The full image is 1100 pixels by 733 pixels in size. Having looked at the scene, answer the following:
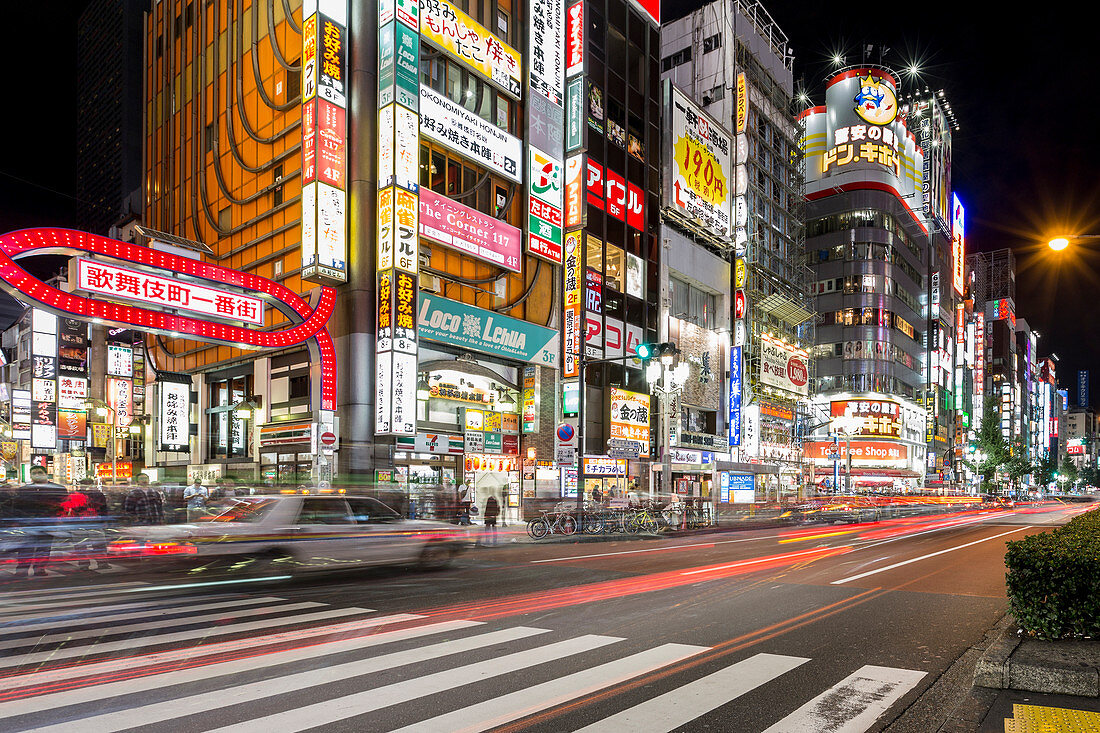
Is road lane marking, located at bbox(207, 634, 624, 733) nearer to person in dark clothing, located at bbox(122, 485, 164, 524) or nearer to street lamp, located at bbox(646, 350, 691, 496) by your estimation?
person in dark clothing, located at bbox(122, 485, 164, 524)

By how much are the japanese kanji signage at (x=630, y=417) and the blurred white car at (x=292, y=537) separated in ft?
88.3

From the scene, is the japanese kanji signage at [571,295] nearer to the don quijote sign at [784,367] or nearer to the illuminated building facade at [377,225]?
the illuminated building facade at [377,225]

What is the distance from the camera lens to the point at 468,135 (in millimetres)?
31953

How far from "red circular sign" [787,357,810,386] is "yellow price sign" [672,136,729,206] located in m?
16.1

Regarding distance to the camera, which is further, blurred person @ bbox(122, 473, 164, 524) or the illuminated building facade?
the illuminated building facade

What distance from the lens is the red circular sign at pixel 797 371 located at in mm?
59250

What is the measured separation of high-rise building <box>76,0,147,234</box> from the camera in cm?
14138

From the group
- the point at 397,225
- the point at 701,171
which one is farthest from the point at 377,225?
the point at 701,171

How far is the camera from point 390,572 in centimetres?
1385

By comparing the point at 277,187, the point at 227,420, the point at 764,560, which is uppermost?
the point at 277,187

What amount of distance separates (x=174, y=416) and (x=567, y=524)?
20.1 meters

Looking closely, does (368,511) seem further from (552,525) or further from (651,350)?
(552,525)

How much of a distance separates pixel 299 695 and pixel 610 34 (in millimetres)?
44198

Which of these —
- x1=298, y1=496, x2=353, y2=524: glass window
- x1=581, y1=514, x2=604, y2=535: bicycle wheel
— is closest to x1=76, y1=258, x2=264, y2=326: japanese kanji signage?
x1=298, y1=496, x2=353, y2=524: glass window
